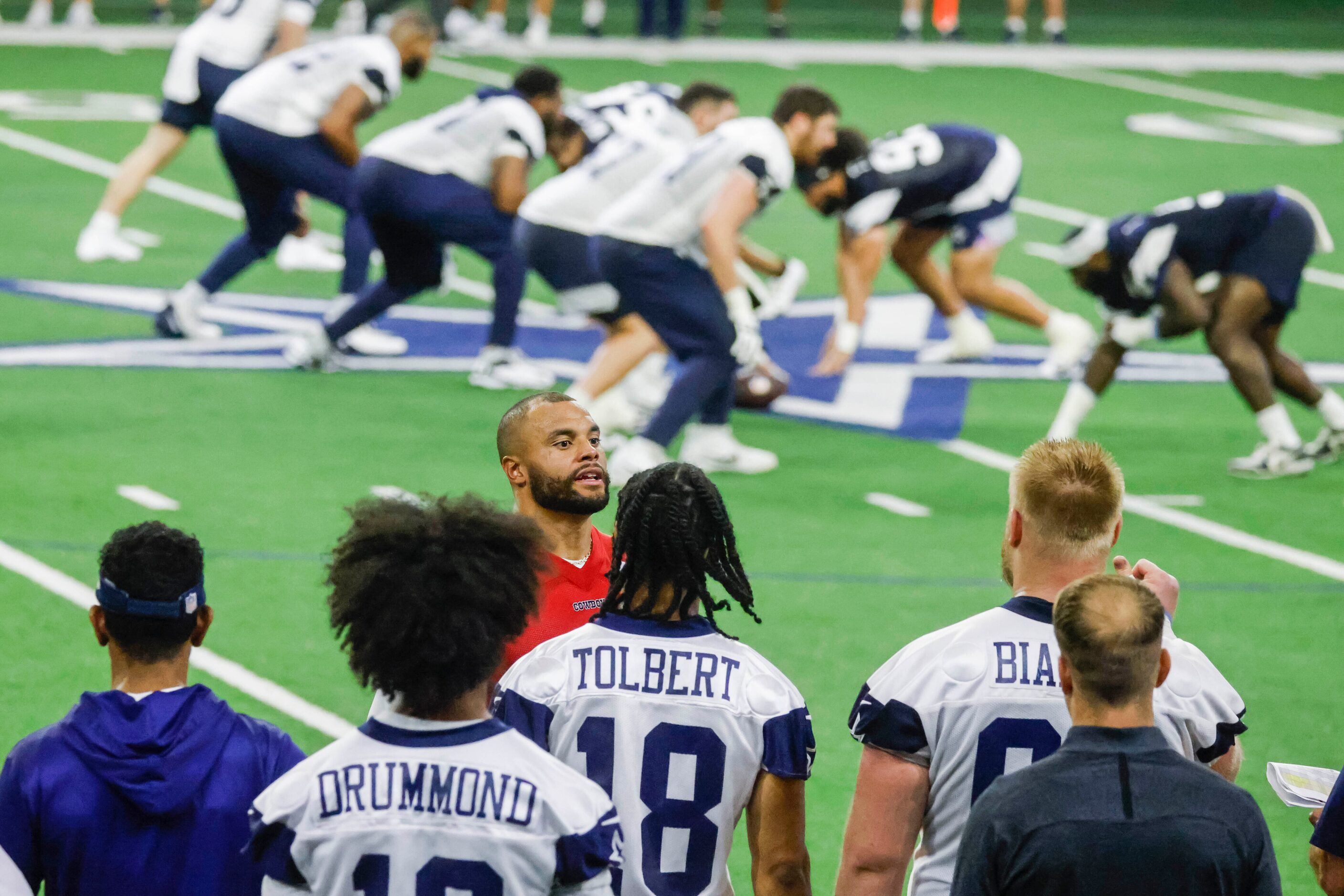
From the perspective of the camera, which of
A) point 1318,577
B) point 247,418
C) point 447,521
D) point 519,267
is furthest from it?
point 519,267

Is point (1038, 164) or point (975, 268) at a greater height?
point (975, 268)

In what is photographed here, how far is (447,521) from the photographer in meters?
3.29

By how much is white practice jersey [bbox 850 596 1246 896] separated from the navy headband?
1.29 meters

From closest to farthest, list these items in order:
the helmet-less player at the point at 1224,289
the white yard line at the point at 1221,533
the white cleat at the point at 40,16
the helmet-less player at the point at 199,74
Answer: the white yard line at the point at 1221,533
the helmet-less player at the point at 1224,289
the helmet-less player at the point at 199,74
the white cleat at the point at 40,16

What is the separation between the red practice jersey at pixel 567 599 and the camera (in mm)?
4469

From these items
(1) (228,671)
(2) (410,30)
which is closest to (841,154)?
(2) (410,30)

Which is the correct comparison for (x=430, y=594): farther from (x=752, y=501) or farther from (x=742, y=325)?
(x=742, y=325)

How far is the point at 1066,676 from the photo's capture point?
10.5 feet

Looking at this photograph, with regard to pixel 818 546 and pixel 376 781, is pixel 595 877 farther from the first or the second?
pixel 818 546

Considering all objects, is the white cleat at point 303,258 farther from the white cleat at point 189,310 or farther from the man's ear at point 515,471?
the man's ear at point 515,471

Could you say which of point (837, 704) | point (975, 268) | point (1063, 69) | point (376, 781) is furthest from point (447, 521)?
point (1063, 69)

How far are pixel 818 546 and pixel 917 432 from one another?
2117 mm

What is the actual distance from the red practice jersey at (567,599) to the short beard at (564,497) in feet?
0.39

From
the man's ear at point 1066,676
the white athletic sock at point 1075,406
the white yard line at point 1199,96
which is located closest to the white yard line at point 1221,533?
the white athletic sock at point 1075,406
